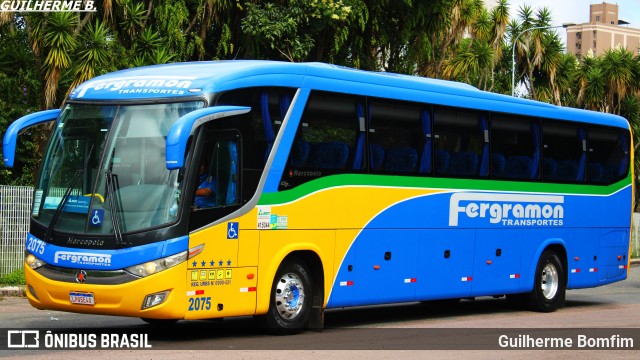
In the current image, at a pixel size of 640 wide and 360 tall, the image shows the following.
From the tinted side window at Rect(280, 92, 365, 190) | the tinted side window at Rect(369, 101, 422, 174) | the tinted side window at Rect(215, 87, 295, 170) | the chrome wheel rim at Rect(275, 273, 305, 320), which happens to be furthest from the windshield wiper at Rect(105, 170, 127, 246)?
the tinted side window at Rect(369, 101, 422, 174)

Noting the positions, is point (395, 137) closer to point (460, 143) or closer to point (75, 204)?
point (460, 143)

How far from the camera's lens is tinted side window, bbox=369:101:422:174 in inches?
603

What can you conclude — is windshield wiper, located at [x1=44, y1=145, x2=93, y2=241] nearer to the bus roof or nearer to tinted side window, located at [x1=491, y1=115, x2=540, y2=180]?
the bus roof

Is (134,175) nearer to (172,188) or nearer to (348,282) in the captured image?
(172,188)

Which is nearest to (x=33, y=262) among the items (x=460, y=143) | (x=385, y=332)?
(x=385, y=332)

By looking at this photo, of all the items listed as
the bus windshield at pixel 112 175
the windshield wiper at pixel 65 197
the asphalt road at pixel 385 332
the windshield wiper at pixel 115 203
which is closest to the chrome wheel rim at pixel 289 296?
the asphalt road at pixel 385 332

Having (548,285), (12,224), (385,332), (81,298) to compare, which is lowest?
(385,332)

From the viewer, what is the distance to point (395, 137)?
15.7 metres

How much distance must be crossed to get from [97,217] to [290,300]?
2.89m

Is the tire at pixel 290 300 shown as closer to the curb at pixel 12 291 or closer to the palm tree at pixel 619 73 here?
the curb at pixel 12 291

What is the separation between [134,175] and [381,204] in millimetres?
4273

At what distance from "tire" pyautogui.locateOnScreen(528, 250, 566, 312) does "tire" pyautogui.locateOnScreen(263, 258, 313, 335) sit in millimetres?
6201

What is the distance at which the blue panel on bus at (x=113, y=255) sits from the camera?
1208 centimetres

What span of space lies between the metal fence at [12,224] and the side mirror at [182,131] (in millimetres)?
9930
